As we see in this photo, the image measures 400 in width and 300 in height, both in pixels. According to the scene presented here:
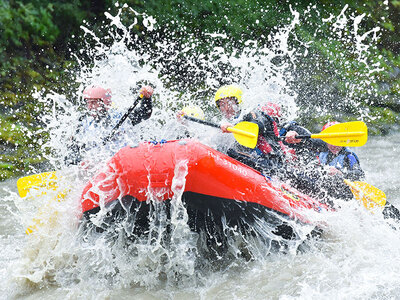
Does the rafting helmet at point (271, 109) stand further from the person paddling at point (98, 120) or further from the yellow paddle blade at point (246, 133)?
the person paddling at point (98, 120)

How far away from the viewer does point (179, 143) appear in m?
3.09

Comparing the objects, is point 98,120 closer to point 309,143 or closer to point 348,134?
point 309,143

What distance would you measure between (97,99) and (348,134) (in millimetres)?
2395

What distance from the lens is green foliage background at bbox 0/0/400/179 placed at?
7539 millimetres

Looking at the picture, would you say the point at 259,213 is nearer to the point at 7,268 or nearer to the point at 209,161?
the point at 209,161

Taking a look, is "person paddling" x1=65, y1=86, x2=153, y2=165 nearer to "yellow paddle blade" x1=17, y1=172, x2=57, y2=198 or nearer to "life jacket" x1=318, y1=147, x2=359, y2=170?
"yellow paddle blade" x1=17, y1=172, x2=57, y2=198

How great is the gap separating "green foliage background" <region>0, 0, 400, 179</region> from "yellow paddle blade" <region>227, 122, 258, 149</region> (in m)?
4.00

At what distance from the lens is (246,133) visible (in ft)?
11.5

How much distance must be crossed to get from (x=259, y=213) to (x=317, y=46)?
346 inches

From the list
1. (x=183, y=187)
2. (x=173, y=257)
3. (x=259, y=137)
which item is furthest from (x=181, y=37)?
(x=183, y=187)

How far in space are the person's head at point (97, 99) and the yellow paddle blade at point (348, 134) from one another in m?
2.02

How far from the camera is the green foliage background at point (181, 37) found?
24.7 ft

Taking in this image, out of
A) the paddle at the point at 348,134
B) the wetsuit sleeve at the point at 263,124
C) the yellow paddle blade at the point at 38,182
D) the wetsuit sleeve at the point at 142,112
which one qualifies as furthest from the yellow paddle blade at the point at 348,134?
the yellow paddle blade at the point at 38,182

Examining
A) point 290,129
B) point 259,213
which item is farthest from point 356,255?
point 290,129
